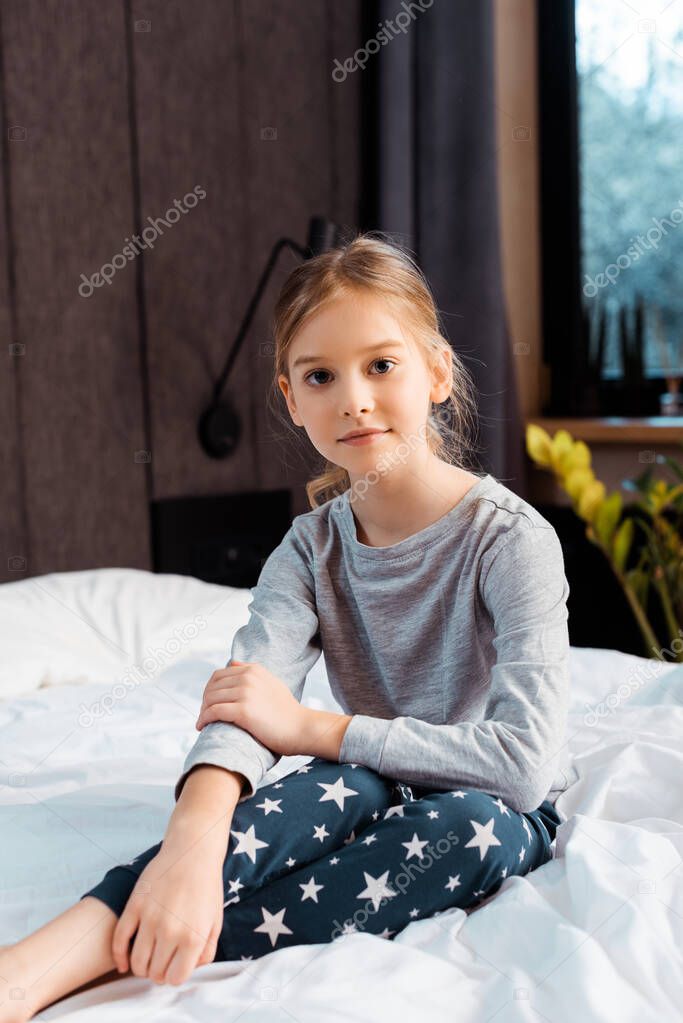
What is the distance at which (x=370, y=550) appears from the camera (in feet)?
3.28

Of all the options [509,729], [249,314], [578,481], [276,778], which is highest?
[249,314]

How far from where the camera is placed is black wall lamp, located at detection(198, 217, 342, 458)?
2129mm

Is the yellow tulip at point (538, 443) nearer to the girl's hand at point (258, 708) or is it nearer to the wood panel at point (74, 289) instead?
the wood panel at point (74, 289)

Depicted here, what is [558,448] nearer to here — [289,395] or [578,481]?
[578,481]

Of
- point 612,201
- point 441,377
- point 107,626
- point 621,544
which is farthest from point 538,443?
point 441,377

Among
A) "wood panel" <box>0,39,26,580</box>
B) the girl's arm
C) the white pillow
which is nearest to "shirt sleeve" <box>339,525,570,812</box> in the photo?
the girl's arm

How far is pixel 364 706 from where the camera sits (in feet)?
3.37

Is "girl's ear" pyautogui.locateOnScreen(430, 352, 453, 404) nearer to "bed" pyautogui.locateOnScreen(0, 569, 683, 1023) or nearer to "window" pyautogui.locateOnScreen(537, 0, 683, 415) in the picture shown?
"bed" pyautogui.locateOnScreen(0, 569, 683, 1023)

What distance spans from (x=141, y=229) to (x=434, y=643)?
1.39 metres

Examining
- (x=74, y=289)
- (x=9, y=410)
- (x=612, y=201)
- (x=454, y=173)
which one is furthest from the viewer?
(x=612, y=201)

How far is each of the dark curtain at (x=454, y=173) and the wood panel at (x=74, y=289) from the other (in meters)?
0.66

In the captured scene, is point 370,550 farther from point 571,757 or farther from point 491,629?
point 571,757

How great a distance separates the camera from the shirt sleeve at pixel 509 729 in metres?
0.83

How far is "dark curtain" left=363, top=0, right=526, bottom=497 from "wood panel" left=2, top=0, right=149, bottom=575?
663mm
